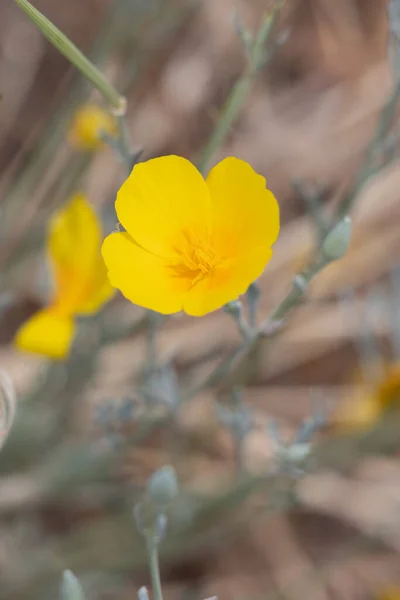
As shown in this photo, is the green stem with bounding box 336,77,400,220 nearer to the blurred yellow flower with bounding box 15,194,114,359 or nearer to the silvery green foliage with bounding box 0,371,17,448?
the blurred yellow flower with bounding box 15,194,114,359

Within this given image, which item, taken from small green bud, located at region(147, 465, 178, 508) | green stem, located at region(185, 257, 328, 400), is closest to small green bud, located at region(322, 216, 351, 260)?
green stem, located at region(185, 257, 328, 400)

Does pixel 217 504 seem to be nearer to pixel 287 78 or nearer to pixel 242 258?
pixel 242 258

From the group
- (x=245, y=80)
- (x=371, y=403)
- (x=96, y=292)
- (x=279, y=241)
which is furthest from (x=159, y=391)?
(x=279, y=241)

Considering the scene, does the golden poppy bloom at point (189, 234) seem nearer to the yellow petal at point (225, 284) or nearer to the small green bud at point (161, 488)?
the yellow petal at point (225, 284)

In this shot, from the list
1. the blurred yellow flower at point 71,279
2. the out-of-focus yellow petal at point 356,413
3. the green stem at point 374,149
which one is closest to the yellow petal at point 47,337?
the blurred yellow flower at point 71,279

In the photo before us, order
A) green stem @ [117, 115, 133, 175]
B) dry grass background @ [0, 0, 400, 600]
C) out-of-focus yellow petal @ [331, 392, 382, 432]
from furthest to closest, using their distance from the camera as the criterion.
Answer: dry grass background @ [0, 0, 400, 600]
out-of-focus yellow petal @ [331, 392, 382, 432]
green stem @ [117, 115, 133, 175]
